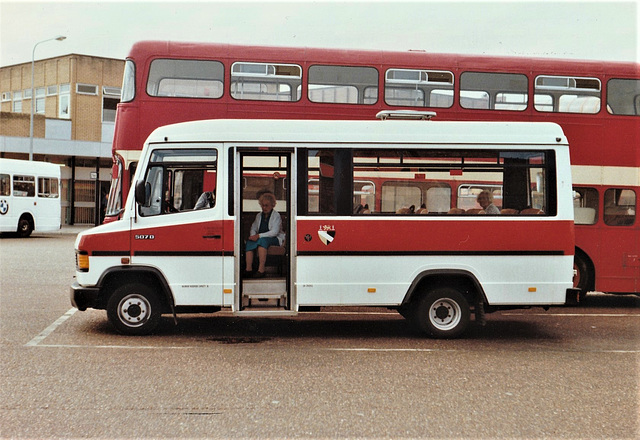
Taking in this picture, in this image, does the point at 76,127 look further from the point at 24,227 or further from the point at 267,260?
the point at 267,260

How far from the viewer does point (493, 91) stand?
1191cm

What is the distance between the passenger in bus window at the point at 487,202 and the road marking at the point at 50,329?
18.6 feet

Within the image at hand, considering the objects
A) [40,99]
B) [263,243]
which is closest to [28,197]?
[40,99]

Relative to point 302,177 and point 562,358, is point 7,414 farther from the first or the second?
point 562,358

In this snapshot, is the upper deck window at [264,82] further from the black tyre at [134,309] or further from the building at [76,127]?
the building at [76,127]

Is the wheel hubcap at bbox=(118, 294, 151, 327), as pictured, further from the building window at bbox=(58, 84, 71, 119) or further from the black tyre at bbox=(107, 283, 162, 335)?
the building window at bbox=(58, 84, 71, 119)

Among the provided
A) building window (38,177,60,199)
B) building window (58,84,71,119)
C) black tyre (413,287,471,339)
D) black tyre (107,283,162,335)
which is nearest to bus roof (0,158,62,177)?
building window (38,177,60,199)

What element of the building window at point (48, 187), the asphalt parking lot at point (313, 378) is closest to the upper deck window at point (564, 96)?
the asphalt parking lot at point (313, 378)

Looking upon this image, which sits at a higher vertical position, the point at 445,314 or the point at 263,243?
the point at 263,243

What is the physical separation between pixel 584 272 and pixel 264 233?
236 inches

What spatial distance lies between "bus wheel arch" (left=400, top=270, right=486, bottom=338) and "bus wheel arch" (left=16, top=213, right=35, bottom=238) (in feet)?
73.2

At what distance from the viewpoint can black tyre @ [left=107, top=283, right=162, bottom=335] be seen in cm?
859

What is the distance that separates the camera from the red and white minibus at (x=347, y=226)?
28.1ft

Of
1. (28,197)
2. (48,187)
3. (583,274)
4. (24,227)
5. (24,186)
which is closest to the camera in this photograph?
(583,274)
